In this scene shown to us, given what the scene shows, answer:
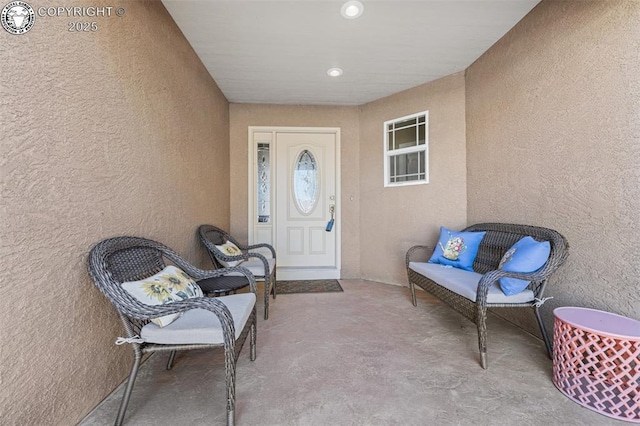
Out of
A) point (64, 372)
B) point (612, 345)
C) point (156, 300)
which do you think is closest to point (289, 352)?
point (156, 300)

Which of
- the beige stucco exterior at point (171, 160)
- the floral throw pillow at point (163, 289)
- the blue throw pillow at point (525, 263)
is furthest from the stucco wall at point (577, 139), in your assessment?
the floral throw pillow at point (163, 289)

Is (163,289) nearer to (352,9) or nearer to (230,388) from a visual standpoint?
(230,388)

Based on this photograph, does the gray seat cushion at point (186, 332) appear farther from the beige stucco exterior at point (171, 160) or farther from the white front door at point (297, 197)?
the white front door at point (297, 197)

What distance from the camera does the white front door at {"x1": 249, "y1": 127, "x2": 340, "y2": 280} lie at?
3.96 metres

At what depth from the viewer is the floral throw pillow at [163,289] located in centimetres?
130

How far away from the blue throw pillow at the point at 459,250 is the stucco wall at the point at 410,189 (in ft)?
1.99

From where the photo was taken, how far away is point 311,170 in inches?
159

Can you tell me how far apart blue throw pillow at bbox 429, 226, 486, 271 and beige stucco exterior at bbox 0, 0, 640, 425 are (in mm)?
359

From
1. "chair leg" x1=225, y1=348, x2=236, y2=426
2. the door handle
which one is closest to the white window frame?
the door handle

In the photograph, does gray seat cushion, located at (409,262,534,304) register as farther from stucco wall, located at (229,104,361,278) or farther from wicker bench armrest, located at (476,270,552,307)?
stucco wall, located at (229,104,361,278)

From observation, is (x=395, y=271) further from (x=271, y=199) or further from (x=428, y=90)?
(x=428, y=90)

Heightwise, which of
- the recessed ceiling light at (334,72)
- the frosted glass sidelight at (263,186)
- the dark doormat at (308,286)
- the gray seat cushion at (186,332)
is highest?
the recessed ceiling light at (334,72)

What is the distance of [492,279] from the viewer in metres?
1.72

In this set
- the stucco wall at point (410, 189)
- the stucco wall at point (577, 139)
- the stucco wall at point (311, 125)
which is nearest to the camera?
the stucco wall at point (577, 139)
